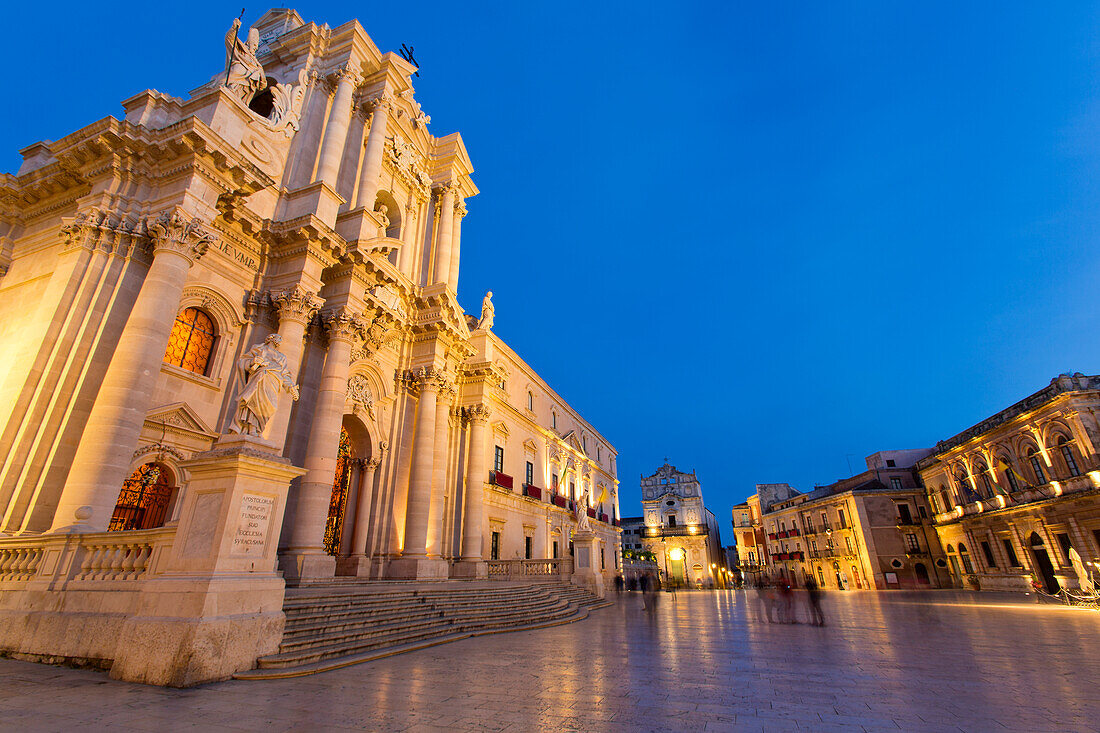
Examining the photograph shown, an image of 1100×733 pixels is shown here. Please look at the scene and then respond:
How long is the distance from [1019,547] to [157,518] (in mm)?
42657

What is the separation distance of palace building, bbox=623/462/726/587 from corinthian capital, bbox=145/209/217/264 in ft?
178

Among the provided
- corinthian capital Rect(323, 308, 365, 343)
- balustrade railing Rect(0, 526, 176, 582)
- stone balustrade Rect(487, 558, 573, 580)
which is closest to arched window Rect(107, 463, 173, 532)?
balustrade railing Rect(0, 526, 176, 582)

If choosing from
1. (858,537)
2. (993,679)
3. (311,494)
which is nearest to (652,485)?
(858,537)

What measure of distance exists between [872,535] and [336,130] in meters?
47.8

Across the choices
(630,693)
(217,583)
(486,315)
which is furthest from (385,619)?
(486,315)

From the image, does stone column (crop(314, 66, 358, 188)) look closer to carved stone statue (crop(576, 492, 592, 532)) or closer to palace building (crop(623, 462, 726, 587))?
carved stone statue (crop(576, 492, 592, 532))

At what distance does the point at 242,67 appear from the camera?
14312 mm

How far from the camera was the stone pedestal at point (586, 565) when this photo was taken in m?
22.6

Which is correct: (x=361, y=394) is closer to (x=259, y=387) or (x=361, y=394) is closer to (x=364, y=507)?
(x=364, y=507)

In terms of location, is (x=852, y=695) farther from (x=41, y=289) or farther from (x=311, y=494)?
(x=41, y=289)

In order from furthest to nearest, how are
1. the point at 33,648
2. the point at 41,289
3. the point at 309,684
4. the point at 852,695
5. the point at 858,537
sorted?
the point at 858,537 → the point at 41,289 → the point at 33,648 → the point at 309,684 → the point at 852,695

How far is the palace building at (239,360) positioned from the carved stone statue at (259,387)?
0.11ft

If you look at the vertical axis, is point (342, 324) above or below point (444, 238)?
below

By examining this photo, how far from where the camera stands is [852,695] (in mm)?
4820
